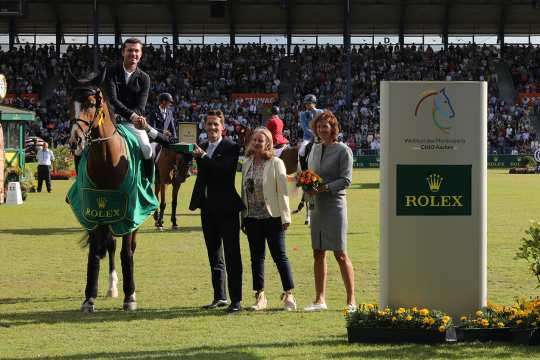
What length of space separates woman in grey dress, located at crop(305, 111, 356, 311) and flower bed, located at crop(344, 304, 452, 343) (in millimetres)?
1623

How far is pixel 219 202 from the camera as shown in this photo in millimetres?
9609

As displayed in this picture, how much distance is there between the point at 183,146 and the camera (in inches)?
364

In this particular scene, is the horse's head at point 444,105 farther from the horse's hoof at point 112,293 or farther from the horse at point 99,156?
the horse's hoof at point 112,293

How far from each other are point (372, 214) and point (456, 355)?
555 inches

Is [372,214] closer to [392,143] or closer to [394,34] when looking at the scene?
[392,143]

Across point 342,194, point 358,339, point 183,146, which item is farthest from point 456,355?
point 183,146

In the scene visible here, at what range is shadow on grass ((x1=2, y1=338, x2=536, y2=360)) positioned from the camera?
23.5 feet

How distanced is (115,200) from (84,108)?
104 centimetres

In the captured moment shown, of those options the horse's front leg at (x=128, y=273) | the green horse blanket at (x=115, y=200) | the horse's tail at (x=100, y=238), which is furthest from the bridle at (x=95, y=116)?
the horse's front leg at (x=128, y=273)

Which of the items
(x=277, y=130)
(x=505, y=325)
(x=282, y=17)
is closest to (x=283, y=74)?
(x=282, y=17)

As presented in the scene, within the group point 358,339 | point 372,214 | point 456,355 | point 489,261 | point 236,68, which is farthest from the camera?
point 236,68

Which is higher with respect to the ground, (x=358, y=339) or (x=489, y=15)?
(x=489, y=15)

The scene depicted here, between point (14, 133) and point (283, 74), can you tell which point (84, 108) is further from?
point (283, 74)

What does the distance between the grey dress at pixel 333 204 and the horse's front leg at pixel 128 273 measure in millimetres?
1944
